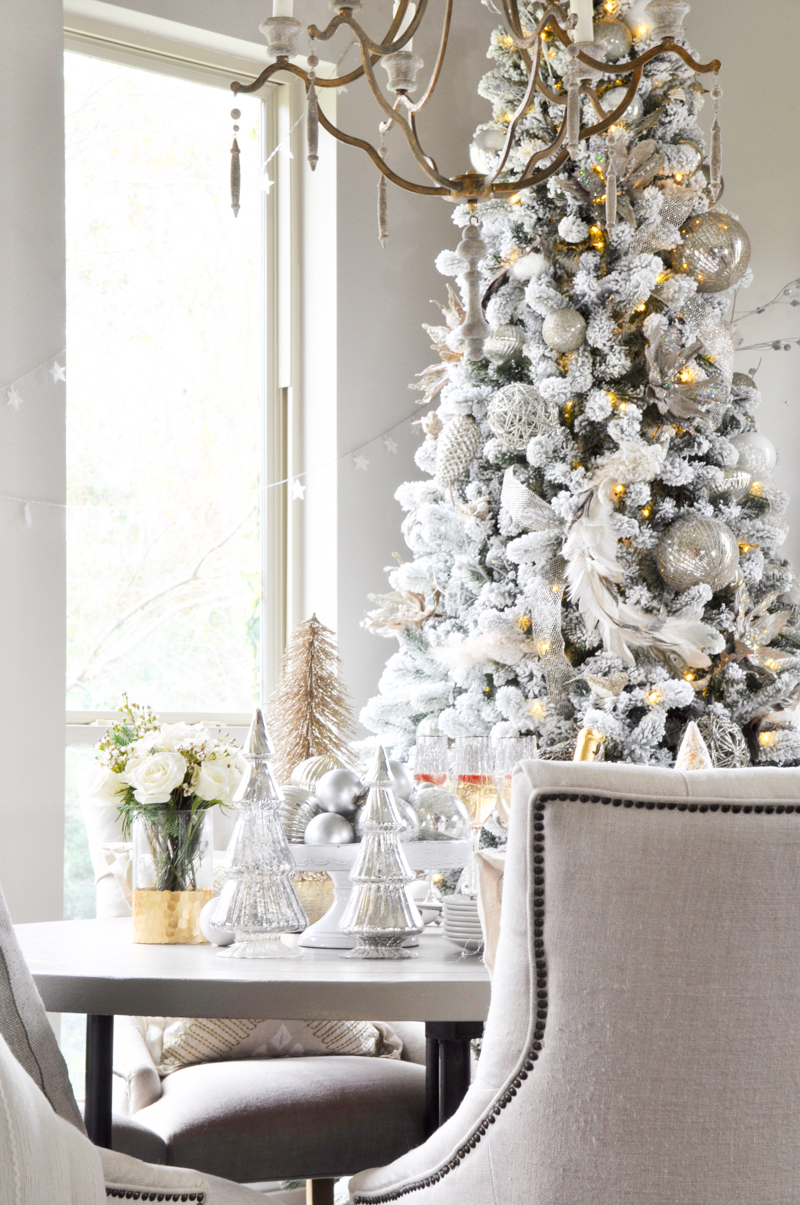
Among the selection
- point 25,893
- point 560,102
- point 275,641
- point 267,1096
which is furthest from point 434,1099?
point 275,641

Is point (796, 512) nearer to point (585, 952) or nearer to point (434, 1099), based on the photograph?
point (434, 1099)

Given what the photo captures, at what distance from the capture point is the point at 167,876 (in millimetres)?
1689

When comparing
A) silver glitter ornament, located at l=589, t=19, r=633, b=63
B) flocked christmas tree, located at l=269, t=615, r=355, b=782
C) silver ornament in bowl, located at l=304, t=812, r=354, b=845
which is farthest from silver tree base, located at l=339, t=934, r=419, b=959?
silver glitter ornament, located at l=589, t=19, r=633, b=63

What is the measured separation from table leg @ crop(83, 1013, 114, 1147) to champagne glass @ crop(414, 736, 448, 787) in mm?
545

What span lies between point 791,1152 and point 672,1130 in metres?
0.10

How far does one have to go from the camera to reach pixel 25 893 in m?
2.79

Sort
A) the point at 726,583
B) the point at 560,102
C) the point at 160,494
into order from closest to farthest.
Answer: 1. the point at 560,102
2. the point at 726,583
3. the point at 160,494

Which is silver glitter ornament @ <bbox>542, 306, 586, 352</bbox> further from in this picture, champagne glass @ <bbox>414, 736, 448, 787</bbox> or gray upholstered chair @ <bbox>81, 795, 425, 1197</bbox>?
gray upholstered chair @ <bbox>81, 795, 425, 1197</bbox>

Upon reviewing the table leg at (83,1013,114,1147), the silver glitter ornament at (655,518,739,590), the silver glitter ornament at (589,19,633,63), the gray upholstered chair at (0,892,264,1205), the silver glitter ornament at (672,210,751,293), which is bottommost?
the table leg at (83,1013,114,1147)

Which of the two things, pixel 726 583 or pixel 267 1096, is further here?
pixel 726 583

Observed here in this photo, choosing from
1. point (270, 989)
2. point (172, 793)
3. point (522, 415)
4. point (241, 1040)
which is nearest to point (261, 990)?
point (270, 989)

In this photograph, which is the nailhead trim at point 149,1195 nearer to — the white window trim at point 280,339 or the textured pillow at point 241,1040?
the textured pillow at point 241,1040

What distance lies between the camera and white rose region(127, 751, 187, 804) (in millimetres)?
1642

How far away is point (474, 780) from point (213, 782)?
362mm
